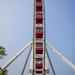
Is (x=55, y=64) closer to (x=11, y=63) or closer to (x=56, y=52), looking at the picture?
(x=56, y=52)

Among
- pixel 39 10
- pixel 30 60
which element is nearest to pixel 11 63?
pixel 30 60

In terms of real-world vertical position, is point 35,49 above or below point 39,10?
below

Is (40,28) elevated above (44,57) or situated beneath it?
elevated above

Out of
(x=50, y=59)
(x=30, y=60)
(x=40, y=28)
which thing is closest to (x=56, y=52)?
(x=50, y=59)

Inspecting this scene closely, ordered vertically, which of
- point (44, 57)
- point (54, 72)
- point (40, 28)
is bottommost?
point (54, 72)

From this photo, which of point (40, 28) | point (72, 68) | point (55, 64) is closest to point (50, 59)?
point (55, 64)

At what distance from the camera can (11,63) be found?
184cm

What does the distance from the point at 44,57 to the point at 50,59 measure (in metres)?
0.19

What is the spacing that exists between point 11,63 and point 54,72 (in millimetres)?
267

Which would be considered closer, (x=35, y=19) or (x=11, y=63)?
(x=35, y=19)

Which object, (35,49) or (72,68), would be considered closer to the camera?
(35,49)

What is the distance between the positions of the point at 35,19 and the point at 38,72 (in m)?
0.28

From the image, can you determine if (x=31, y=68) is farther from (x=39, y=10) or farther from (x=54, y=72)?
(x=39, y=10)

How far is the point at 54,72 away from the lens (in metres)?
1.82
